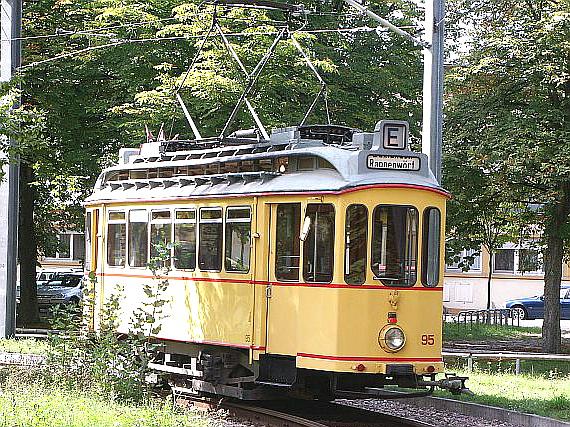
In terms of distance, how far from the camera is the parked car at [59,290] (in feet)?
140

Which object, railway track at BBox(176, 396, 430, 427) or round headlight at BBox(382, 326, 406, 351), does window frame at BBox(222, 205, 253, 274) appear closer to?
railway track at BBox(176, 396, 430, 427)

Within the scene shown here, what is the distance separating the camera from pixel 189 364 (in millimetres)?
16719

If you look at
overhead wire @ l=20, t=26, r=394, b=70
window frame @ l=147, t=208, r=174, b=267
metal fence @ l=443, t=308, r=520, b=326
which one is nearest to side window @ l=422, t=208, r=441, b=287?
window frame @ l=147, t=208, r=174, b=267

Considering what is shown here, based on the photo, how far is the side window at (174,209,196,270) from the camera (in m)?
16.3

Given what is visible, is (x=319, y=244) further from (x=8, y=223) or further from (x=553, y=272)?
(x=553, y=272)

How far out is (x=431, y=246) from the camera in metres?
14.6

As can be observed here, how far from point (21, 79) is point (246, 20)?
23.2 feet

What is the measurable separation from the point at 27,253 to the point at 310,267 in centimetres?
1964

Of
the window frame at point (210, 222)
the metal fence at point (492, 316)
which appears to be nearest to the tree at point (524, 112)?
the window frame at point (210, 222)

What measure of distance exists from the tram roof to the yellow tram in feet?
0.08

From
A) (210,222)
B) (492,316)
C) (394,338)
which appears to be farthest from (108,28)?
(492,316)

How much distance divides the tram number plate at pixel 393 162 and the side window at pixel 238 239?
1.84 meters

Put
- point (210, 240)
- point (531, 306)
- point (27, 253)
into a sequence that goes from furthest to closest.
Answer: point (531, 306), point (27, 253), point (210, 240)

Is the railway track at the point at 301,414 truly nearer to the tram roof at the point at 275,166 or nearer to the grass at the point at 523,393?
the grass at the point at 523,393
